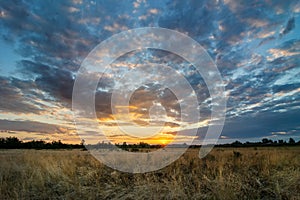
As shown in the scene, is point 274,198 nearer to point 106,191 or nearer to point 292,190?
point 292,190

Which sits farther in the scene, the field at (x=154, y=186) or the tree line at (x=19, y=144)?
the tree line at (x=19, y=144)

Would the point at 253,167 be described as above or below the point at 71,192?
above

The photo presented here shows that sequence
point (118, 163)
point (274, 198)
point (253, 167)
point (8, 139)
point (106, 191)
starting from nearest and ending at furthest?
point (274, 198)
point (106, 191)
point (253, 167)
point (118, 163)
point (8, 139)

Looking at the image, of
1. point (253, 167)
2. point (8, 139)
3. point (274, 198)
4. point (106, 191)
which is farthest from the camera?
point (8, 139)

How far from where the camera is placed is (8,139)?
78.3m

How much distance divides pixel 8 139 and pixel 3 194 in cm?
8582

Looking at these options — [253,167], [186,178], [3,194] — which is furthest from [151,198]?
[253,167]

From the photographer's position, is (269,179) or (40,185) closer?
(269,179)

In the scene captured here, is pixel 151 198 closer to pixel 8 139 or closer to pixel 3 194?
pixel 3 194

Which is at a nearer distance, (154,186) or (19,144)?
(154,186)

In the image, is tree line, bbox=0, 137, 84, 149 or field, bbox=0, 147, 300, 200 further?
tree line, bbox=0, 137, 84, 149

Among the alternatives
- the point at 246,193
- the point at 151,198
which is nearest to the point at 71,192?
the point at 151,198

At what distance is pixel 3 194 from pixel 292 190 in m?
6.99

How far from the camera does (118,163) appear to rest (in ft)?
30.3
